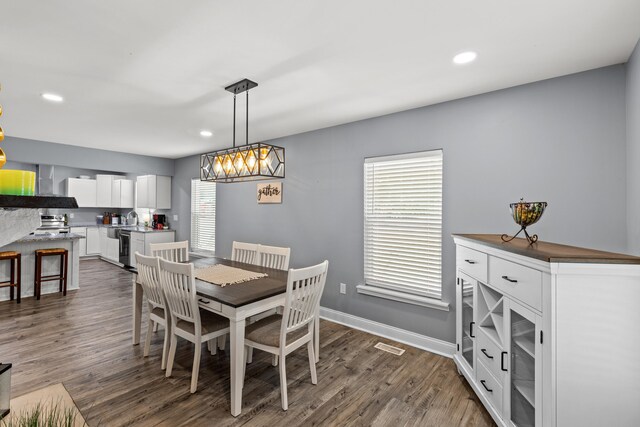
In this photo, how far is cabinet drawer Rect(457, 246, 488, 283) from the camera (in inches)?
83.6

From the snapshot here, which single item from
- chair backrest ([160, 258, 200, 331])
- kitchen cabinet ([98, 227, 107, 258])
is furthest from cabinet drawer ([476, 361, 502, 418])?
kitchen cabinet ([98, 227, 107, 258])

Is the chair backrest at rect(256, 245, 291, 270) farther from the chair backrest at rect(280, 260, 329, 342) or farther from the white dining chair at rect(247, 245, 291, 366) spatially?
the chair backrest at rect(280, 260, 329, 342)

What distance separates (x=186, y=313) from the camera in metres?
2.32

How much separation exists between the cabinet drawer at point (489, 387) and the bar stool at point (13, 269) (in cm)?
568

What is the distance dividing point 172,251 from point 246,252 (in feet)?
3.02

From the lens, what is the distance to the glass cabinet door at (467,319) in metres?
2.35

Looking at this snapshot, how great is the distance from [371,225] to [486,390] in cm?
183

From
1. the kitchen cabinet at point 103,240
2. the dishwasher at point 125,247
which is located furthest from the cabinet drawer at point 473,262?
the kitchen cabinet at point 103,240

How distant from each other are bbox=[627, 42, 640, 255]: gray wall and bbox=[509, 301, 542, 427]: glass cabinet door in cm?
87

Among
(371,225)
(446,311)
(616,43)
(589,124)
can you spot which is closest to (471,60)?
(616,43)

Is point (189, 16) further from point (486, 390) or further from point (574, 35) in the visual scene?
point (486, 390)

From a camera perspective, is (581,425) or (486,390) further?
(486,390)

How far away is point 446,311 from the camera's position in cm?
294

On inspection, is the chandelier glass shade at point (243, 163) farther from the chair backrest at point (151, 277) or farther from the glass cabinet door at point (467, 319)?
the glass cabinet door at point (467, 319)
